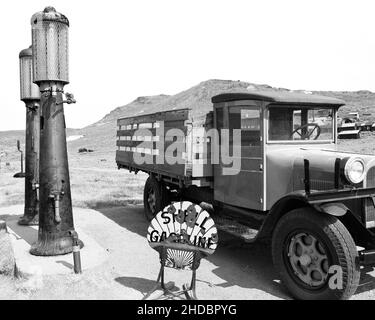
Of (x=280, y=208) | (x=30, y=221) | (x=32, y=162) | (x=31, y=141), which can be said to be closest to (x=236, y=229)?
(x=280, y=208)

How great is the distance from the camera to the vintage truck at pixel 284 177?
420 centimetres

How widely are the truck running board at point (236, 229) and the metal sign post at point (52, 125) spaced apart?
214 cm

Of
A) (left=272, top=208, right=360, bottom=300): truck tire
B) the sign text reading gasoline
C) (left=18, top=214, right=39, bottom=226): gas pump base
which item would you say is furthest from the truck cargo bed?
(left=18, top=214, right=39, bottom=226): gas pump base

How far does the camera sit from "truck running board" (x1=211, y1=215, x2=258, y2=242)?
5251 millimetres

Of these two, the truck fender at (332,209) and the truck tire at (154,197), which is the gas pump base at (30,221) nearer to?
the truck tire at (154,197)

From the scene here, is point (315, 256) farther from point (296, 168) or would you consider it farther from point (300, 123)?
point (300, 123)

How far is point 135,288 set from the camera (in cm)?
473

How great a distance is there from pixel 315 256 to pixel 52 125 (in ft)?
12.2

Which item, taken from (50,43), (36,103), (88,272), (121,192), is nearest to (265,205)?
(88,272)

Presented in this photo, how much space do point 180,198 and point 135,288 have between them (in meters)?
3.27

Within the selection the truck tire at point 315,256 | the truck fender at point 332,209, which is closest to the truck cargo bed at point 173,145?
the truck tire at point 315,256

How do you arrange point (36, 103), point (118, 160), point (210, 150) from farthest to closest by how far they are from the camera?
point (118, 160), point (36, 103), point (210, 150)

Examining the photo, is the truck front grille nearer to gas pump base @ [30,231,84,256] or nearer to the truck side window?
the truck side window

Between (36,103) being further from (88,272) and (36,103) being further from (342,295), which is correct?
(342,295)
